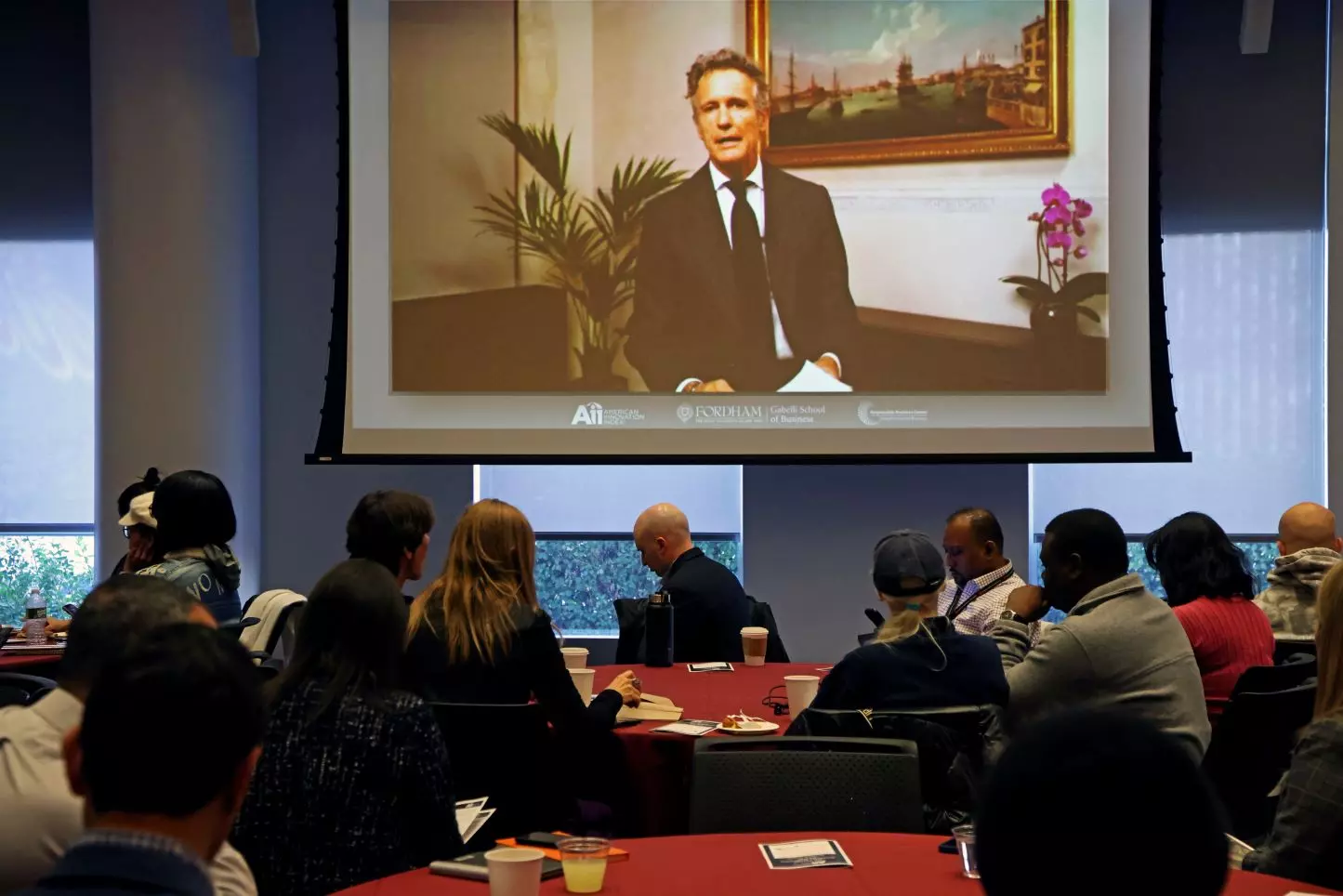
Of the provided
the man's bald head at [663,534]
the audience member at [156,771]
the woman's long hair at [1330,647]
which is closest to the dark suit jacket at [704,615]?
the man's bald head at [663,534]

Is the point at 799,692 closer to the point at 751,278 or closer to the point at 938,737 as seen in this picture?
the point at 938,737

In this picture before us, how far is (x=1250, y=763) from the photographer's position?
3.31 meters

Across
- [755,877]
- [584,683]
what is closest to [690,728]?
[584,683]

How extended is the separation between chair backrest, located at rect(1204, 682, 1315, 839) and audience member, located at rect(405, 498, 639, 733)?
1616 mm

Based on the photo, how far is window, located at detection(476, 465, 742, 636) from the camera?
7.00 meters

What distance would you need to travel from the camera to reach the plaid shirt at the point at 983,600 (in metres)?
4.45

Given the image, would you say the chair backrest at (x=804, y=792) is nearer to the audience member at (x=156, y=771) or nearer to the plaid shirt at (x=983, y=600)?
the audience member at (x=156, y=771)

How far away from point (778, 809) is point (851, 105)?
457 cm

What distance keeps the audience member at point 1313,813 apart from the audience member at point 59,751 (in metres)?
1.59

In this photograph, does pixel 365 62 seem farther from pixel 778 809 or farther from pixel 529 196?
pixel 778 809

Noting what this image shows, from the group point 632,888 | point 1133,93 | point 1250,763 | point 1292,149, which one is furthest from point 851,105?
point 632,888

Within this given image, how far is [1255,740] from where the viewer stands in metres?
3.30

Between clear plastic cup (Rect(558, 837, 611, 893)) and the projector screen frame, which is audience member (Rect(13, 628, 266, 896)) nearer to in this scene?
clear plastic cup (Rect(558, 837, 611, 893))

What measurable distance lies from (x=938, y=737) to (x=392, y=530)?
1619 mm
